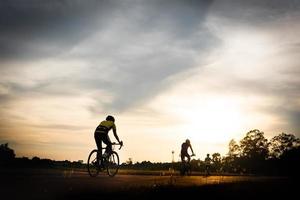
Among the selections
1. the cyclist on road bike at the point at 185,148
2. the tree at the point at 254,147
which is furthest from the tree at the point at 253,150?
the cyclist on road bike at the point at 185,148

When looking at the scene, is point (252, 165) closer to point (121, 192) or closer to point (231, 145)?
point (231, 145)

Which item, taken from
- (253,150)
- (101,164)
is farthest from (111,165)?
(253,150)

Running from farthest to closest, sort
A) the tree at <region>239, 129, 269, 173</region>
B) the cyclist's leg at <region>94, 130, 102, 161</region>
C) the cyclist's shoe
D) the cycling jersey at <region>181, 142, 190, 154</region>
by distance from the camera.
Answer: the tree at <region>239, 129, 269, 173</region> < the cycling jersey at <region>181, 142, 190, 154</region> < the cyclist's shoe < the cyclist's leg at <region>94, 130, 102, 161</region>

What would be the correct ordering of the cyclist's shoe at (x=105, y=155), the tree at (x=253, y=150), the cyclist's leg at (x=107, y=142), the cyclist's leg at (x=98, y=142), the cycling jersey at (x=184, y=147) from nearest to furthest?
1. the cyclist's leg at (x=98, y=142)
2. the cyclist's leg at (x=107, y=142)
3. the cyclist's shoe at (x=105, y=155)
4. the cycling jersey at (x=184, y=147)
5. the tree at (x=253, y=150)

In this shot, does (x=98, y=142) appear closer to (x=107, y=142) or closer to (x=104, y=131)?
(x=107, y=142)

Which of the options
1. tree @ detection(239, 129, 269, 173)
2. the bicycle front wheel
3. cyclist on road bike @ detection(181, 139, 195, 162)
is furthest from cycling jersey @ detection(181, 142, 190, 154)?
tree @ detection(239, 129, 269, 173)

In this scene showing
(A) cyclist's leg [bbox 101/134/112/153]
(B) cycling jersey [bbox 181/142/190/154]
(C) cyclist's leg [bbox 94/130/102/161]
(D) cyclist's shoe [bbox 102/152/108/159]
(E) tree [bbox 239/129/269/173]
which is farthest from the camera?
(E) tree [bbox 239/129/269/173]

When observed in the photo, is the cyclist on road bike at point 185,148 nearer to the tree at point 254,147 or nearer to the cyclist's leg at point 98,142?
the cyclist's leg at point 98,142

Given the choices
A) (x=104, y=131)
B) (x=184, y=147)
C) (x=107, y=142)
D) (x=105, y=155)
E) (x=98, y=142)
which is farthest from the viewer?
(x=184, y=147)

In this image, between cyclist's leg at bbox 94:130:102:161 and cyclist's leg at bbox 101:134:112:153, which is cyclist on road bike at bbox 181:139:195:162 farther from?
cyclist's leg at bbox 94:130:102:161

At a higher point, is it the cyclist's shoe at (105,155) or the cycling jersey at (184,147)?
the cycling jersey at (184,147)

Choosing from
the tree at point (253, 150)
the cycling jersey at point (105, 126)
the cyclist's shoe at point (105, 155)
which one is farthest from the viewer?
the tree at point (253, 150)

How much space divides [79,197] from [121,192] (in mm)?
1458

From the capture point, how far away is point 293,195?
17.0 m
